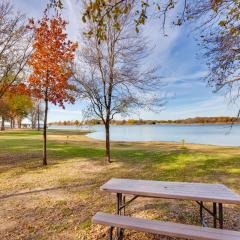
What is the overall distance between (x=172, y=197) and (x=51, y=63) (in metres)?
8.45

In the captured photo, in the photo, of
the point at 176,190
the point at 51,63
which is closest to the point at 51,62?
the point at 51,63

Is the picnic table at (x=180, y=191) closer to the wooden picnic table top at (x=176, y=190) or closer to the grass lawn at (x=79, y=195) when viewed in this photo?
the wooden picnic table top at (x=176, y=190)

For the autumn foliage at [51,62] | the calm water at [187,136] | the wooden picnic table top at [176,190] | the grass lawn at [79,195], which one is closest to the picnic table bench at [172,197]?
the wooden picnic table top at [176,190]

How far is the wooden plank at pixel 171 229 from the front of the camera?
3.03 meters

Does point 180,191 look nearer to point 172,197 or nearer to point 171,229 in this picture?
point 172,197

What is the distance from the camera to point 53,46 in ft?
34.6

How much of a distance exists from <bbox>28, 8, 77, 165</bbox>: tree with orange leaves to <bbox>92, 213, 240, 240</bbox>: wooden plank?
321 inches

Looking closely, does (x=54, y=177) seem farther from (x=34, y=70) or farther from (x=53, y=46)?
(x=53, y=46)

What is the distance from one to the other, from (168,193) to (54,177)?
6078 millimetres

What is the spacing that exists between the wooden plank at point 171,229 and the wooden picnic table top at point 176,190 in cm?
49

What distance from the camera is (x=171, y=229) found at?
127 inches

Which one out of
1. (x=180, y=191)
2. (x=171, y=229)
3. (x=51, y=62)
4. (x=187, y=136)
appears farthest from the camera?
(x=187, y=136)

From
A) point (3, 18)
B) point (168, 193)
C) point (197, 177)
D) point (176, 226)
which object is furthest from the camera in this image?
point (3, 18)

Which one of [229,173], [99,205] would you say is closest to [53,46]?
[99,205]
